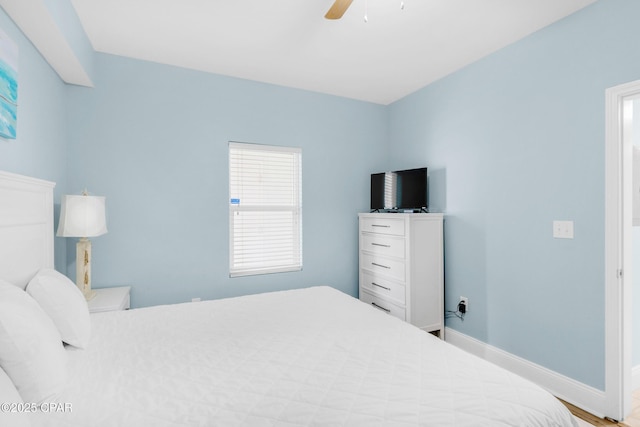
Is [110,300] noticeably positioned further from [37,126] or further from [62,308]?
[37,126]

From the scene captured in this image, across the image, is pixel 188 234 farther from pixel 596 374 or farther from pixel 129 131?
pixel 596 374

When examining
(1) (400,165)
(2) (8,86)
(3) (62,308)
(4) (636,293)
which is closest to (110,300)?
(3) (62,308)

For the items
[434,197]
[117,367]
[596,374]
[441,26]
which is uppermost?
[441,26]

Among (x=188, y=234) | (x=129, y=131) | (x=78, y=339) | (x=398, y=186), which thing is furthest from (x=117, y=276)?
(x=398, y=186)

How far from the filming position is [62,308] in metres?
1.44

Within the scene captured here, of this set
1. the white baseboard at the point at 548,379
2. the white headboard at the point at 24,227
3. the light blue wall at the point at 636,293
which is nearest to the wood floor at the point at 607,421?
the white baseboard at the point at 548,379

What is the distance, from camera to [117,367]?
1.30 meters

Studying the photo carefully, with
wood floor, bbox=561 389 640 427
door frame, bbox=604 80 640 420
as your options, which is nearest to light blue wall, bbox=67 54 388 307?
Result: wood floor, bbox=561 389 640 427

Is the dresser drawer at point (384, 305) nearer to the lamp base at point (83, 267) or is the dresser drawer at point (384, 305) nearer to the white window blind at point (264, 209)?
the white window blind at point (264, 209)

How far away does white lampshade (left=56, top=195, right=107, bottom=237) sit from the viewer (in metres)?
2.20

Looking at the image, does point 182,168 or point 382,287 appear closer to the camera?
point 182,168

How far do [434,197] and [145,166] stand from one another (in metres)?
2.76

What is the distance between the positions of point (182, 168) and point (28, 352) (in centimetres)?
215

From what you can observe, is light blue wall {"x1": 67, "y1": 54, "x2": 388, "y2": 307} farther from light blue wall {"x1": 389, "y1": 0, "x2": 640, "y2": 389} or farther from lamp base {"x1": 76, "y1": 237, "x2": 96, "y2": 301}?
light blue wall {"x1": 389, "y1": 0, "x2": 640, "y2": 389}
